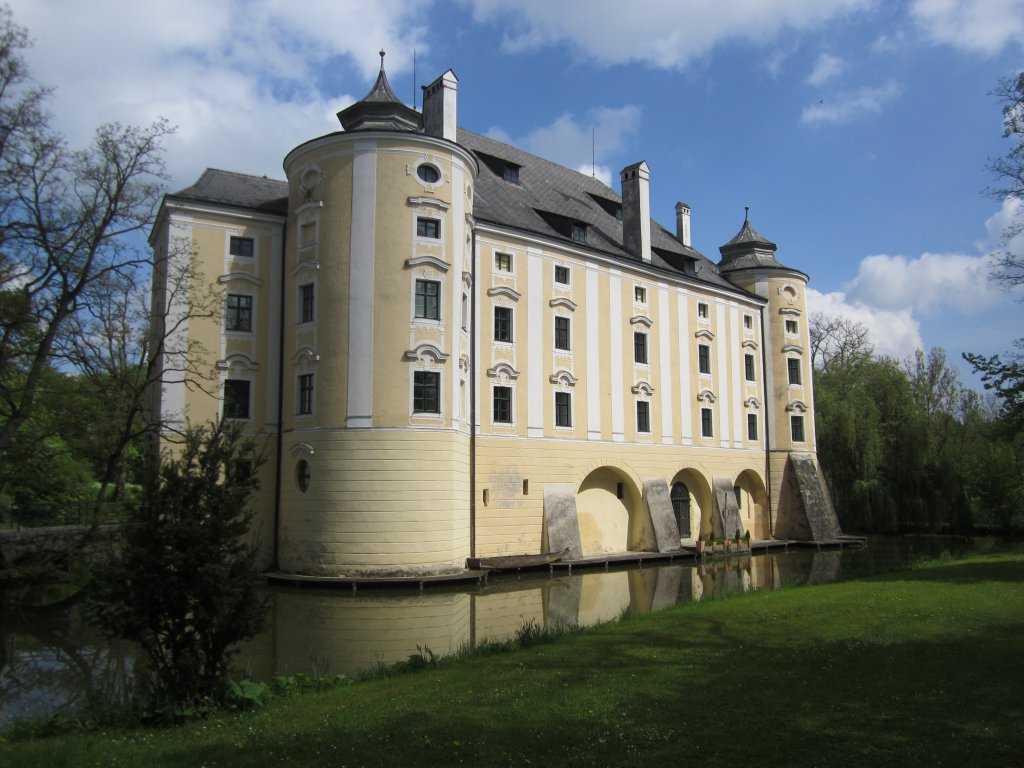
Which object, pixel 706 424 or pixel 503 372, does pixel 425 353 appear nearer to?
pixel 503 372

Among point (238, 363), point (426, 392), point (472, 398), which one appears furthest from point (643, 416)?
point (238, 363)

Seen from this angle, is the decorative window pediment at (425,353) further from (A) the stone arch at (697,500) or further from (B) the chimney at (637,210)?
(A) the stone arch at (697,500)

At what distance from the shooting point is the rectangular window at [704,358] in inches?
1394

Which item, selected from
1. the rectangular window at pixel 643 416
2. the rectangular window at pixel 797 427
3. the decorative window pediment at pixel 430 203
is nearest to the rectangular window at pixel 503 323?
the decorative window pediment at pixel 430 203

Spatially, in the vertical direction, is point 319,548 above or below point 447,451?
below

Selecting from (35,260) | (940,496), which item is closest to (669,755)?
(35,260)

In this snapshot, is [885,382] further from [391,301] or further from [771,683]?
[771,683]

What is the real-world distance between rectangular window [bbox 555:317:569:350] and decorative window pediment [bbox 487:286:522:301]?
217 cm

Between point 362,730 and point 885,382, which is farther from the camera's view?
point 885,382

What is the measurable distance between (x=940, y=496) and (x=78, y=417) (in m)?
39.0

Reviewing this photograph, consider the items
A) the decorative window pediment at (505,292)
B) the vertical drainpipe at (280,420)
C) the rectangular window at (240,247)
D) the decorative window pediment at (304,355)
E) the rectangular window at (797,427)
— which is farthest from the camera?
the rectangular window at (797,427)

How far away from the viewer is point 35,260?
1705 cm

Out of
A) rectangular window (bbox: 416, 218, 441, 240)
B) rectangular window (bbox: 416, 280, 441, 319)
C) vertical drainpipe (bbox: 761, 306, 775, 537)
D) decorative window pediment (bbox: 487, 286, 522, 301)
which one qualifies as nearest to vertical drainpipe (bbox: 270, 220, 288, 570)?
rectangular window (bbox: 416, 218, 441, 240)

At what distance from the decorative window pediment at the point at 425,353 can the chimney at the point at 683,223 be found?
20.5m
